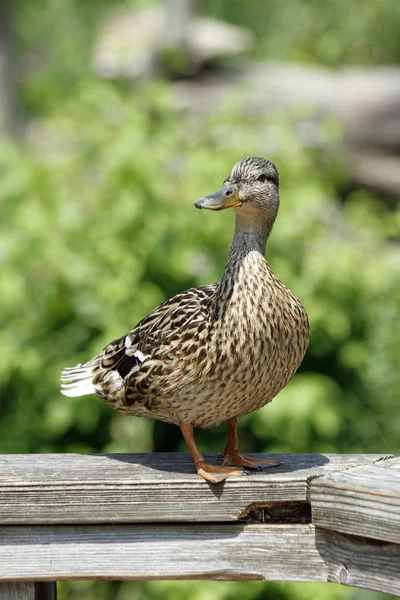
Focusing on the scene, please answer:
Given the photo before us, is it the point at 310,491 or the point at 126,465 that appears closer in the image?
the point at 310,491

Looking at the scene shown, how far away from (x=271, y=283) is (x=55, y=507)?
2.41 ft

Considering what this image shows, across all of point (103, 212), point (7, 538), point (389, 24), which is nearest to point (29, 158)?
point (103, 212)

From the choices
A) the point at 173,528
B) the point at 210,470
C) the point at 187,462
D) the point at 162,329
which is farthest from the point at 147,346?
the point at 173,528

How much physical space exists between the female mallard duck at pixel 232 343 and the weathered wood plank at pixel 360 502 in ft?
0.85

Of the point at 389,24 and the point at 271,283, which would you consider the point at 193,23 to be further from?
the point at 271,283

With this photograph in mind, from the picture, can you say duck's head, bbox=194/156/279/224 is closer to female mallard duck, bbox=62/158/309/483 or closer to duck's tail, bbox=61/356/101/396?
female mallard duck, bbox=62/158/309/483

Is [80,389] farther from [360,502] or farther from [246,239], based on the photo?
[360,502]

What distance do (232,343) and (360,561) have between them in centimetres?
57

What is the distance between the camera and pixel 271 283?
2199 mm

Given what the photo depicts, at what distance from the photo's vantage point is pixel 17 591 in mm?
1845

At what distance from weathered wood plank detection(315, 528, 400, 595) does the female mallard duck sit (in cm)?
29

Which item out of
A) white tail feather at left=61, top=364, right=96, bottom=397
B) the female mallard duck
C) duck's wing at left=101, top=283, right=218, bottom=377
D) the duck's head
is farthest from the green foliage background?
the duck's head

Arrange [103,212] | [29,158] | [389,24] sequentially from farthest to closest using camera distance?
[389,24]
[29,158]
[103,212]

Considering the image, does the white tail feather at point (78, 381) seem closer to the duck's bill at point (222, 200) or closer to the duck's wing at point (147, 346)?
the duck's wing at point (147, 346)
